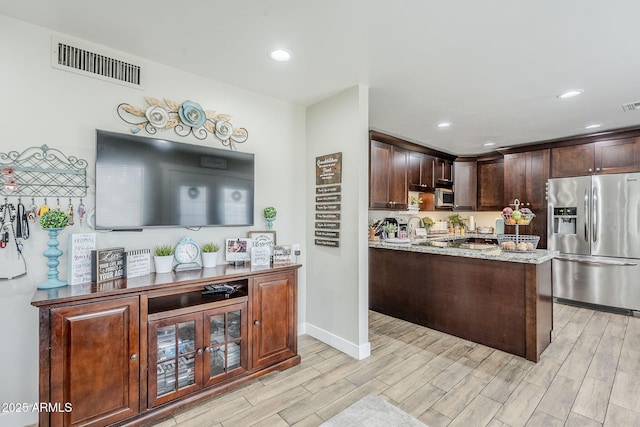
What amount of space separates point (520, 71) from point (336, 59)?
61.2 inches

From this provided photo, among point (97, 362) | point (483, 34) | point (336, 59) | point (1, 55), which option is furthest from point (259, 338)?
point (483, 34)

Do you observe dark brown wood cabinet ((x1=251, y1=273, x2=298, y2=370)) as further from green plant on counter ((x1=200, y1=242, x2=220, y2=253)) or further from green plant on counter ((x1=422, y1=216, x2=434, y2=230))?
green plant on counter ((x1=422, y1=216, x2=434, y2=230))

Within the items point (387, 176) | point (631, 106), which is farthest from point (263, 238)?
point (631, 106)

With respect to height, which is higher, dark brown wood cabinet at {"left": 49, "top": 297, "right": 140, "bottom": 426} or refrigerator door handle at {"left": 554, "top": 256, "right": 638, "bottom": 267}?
refrigerator door handle at {"left": 554, "top": 256, "right": 638, "bottom": 267}

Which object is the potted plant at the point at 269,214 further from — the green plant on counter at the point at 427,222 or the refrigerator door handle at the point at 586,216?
the refrigerator door handle at the point at 586,216

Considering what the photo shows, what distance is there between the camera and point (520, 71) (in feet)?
8.29

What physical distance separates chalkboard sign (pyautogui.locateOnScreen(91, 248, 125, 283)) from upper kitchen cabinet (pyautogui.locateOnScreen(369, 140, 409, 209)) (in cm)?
287

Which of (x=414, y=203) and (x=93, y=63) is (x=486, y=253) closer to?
(x=414, y=203)

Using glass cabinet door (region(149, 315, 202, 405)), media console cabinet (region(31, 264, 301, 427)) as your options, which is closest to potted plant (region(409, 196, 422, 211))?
media console cabinet (region(31, 264, 301, 427))

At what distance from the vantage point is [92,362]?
1.76 meters

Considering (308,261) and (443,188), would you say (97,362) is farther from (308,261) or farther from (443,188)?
(443,188)

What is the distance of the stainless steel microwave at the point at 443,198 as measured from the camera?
550 centimetres

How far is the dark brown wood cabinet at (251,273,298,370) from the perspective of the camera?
246 centimetres

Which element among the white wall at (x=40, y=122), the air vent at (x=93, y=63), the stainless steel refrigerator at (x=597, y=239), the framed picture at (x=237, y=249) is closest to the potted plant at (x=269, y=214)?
the framed picture at (x=237, y=249)
